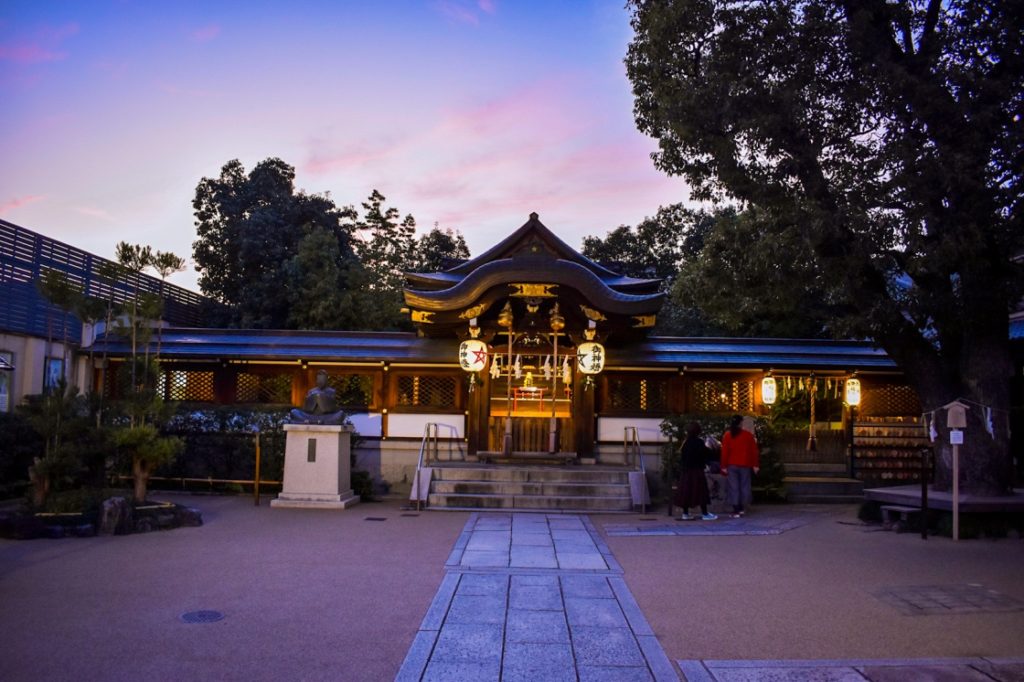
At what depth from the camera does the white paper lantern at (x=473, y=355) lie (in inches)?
588

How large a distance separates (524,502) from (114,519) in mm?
6568

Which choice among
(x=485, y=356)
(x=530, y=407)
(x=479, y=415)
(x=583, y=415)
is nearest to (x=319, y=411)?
(x=485, y=356)

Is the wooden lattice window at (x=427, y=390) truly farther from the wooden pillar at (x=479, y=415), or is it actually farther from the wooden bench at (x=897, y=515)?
the wooden bench at (x=897, y=515)

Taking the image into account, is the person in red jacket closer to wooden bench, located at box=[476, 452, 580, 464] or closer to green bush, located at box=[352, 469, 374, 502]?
wooden bench, located at box=[476, 452, 580, 464]

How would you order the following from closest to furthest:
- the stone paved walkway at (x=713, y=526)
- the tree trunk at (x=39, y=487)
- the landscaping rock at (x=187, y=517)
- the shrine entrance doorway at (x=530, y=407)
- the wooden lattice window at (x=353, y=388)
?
the tree trunk at (x=39, y=487) < the landscaping rock at (x=187, y=517) < the stone paved walkway at (x=713, y=526) < the shrine entrance doorway at (x=530, y=407) < the wooden lattice window at (x=353, y=388)

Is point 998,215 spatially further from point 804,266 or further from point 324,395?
point 324,395

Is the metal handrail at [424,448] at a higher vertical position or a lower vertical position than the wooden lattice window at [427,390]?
lower

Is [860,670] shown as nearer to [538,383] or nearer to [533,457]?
[533,457]

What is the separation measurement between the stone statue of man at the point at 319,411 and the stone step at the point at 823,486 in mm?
9212

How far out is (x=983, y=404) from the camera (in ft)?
36.0

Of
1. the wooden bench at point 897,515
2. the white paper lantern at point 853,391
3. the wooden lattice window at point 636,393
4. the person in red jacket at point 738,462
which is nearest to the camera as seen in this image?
the wooden bench at point 897,515

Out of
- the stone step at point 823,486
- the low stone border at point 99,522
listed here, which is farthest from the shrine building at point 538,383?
the low stone border at point 99,522

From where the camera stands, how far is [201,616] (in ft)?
20.0

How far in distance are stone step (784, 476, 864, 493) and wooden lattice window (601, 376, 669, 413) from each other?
3.19 meters
